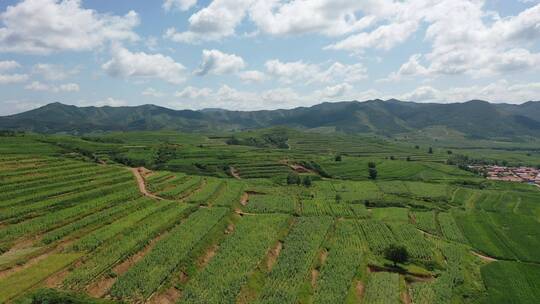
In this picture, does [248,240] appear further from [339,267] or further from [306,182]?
[306,182]

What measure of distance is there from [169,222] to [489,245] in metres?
75.3

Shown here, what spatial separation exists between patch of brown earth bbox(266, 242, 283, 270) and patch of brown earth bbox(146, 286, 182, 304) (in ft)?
57.0

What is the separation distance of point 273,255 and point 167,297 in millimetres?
23679

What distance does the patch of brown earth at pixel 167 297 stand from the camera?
53.8m

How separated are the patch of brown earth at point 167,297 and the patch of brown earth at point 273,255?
17.4 meters

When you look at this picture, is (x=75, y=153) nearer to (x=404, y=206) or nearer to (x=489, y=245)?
(x=404, y=206)

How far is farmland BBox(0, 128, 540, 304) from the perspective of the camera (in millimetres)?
58094

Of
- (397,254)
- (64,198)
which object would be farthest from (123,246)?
(397,254)

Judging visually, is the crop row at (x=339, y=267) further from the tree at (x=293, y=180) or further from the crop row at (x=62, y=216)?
the tree at (x=293, y=180)

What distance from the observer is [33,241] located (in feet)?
225

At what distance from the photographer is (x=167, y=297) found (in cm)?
5541

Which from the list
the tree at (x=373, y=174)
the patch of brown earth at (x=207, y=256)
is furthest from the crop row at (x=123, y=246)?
the tree at (x=373, y=174)

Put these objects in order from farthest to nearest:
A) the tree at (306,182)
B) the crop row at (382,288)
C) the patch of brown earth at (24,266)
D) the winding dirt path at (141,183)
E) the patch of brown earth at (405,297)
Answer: the tree at (306,182), the winding dirt path at (141,183), the patch of brown earth at (405,297), the crop row at (382,288), the patch of brown earth at (24,266)

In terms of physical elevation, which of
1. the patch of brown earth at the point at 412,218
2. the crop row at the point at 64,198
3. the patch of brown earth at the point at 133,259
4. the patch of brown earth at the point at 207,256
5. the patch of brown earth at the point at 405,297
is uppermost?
the crop row at the point at 64,198
